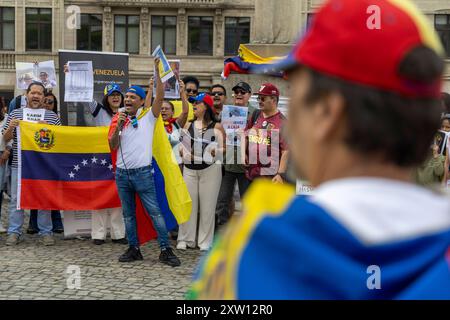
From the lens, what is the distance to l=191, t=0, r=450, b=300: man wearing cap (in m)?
1.08

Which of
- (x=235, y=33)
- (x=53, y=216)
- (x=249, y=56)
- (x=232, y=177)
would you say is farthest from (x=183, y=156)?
(x=235, y=33)

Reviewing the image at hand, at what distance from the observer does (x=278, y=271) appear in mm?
1087

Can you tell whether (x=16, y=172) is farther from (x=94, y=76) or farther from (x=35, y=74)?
(x=35, y=74)

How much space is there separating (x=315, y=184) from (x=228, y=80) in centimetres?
967

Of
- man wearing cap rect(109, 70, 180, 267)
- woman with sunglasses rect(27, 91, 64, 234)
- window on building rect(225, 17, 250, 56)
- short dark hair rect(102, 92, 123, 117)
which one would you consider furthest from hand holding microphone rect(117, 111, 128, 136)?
window on building rect(225, 17, 250, 56)

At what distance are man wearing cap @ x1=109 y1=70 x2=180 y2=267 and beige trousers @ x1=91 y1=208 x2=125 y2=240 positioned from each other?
1235 mm

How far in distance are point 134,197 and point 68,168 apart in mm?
1650

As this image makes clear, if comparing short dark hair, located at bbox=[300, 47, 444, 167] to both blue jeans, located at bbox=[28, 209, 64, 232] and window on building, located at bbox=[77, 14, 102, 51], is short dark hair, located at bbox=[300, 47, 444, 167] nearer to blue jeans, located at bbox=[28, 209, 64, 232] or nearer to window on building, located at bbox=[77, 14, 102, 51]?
blue jeans, located at bbox=[28, 209, 64, 232]

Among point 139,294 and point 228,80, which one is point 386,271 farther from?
point 228,80

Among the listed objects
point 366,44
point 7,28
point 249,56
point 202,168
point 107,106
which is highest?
point 7,28

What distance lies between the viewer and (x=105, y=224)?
8.99 metres

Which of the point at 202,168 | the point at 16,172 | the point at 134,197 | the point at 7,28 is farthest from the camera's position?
the point at 7,28
